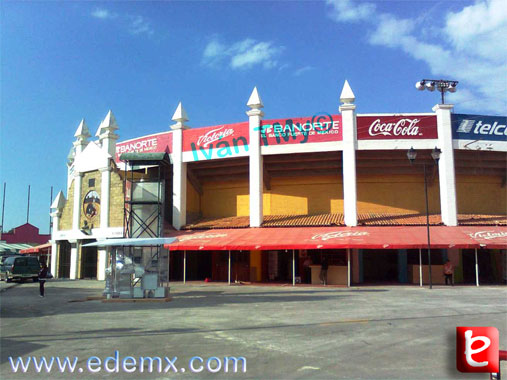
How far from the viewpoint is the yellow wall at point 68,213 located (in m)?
37.2

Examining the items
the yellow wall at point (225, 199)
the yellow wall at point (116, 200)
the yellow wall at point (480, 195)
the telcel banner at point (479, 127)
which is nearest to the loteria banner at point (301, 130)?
the yellow wall at point (225, 199)

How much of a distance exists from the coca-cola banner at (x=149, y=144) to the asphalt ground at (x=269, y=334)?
714 inches

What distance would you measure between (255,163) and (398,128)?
360 inches

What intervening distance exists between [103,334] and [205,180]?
25515 millimetres

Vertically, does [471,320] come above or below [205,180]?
below

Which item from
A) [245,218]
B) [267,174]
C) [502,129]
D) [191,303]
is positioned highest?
[502,129]

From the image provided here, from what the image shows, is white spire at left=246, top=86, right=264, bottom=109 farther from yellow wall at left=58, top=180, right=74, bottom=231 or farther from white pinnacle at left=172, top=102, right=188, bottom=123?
yellow wall at left=58, top=180, right=74, bottom=231

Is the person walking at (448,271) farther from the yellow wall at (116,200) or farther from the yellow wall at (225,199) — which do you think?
the yellow wall at (116,200)

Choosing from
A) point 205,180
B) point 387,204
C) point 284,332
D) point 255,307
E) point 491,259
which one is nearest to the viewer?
point 284,332

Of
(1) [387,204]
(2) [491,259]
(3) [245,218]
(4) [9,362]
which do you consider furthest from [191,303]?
(2) [491,259]

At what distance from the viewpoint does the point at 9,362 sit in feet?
26.2

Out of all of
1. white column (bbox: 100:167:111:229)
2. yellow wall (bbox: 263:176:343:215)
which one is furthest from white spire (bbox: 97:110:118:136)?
yellow wall (bbox: 263:176:343:215)

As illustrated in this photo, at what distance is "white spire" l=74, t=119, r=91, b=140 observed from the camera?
40.0m

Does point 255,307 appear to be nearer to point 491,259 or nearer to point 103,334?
point 103,334
